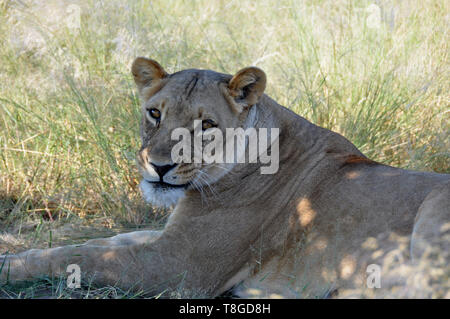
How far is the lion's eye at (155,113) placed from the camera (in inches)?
152

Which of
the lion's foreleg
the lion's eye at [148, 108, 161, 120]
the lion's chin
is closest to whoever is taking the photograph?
the lion's foreleg

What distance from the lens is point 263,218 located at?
12.5 feet

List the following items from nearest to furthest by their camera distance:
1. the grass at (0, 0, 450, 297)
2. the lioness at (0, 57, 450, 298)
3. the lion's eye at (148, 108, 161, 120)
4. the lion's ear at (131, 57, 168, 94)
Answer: the lioness at (0, 57, 450, 298) < the lion's eye at (148, 108, 161, 120) < the lion's ear at (131, 57, 168, 94) < the grass at (0, 0, 450, 297)

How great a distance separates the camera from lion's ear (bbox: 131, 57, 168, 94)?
160 inches

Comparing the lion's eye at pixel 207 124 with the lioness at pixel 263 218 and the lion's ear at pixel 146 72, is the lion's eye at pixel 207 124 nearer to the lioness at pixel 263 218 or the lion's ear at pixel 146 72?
the lioness at pixel 263 218

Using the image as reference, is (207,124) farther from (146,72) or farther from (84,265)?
(84,265)

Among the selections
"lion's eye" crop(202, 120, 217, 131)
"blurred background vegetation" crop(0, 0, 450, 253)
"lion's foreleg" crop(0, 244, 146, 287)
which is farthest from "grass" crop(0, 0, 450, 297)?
"lion's eye" crop(202, 120, 217, 131)

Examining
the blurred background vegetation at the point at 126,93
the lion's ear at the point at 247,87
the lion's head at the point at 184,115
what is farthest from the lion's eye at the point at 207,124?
the blurred background vegetation at the point at 126,93

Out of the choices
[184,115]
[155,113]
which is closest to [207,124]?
[184,115]

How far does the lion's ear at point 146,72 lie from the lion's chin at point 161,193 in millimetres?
753

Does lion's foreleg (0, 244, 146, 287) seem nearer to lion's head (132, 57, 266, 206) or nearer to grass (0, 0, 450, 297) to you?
lion's head (132, 57, 266, 206)

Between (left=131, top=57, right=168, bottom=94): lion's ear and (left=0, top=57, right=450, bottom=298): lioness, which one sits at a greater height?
(left=131, top=57, right=168, bottom=94): lion's ear

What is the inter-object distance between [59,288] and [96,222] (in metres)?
1.57
